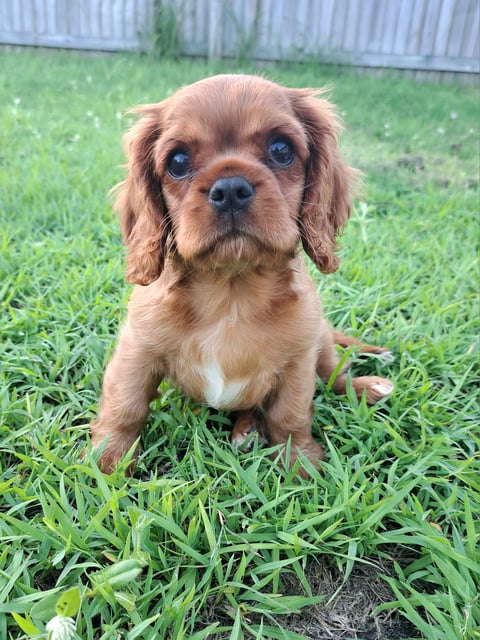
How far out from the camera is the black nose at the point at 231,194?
1.56 metres

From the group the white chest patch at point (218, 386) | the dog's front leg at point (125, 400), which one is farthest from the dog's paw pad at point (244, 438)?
the dog's front leg at point (125, 400)

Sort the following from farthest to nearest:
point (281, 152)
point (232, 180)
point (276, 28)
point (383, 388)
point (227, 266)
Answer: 1. point (276, 28)
2. point (383, 388)
3. point (281, 152)
4. point (227, 266)
5. point (232, 180)

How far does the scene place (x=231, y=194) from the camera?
1.57 m

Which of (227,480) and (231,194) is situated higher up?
(231,194)

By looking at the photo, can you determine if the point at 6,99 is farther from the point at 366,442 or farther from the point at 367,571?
the point at 367,571

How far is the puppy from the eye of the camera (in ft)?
5.67

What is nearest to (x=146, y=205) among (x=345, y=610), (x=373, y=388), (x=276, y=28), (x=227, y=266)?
(x=227, y=266)

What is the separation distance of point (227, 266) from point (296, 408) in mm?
627

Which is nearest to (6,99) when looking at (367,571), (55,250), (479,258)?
(55,250)

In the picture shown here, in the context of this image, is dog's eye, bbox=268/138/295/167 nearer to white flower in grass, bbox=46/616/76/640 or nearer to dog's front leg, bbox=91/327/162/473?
dog's front leg, bbox=91/327/162/473

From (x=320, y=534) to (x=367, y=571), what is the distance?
18cm

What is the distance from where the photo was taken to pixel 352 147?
18.5ft

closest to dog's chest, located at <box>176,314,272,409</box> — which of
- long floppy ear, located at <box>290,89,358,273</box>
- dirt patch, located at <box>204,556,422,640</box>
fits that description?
long floppy ear, located at <box>290,89,358,273</box>

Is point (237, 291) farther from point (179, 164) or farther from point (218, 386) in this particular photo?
point (179, 164)
